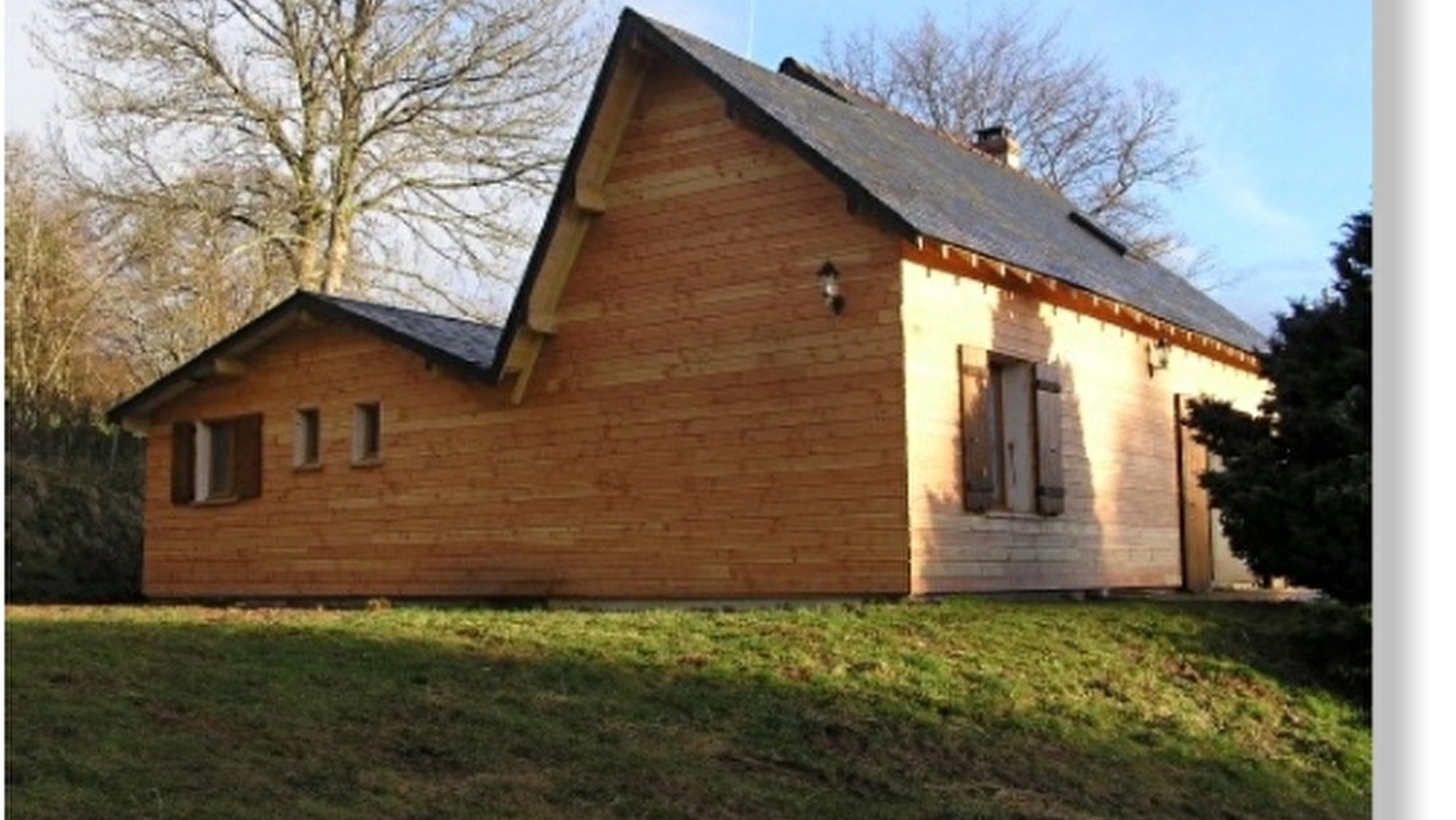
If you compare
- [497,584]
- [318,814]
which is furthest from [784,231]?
[318,814]

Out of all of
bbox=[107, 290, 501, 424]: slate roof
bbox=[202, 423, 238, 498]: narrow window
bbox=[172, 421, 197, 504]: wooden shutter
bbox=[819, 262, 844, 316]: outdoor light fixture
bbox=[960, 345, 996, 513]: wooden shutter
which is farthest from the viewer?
bbox=[172, 421, 197, 504]: wooden shutter

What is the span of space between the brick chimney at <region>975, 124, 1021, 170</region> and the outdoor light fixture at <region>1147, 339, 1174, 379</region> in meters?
6.27

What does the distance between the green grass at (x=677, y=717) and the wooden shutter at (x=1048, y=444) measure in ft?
7.08

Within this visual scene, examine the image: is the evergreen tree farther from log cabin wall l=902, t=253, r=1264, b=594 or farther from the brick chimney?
the brick chimney

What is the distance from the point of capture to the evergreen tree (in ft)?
37.3

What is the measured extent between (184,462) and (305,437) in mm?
2172

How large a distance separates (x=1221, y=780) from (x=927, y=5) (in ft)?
88.8

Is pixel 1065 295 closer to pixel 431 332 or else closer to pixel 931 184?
pixel 931 184

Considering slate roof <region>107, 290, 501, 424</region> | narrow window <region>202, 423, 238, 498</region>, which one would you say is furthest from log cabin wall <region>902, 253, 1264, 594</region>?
narrow window <region>202, 423, 238, 498</region>

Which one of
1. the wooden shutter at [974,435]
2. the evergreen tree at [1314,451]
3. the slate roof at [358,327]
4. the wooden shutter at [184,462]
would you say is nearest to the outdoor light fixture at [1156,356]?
the evergreen tree at [1314,451]

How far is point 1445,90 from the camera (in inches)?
102

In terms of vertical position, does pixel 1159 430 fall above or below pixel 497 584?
above

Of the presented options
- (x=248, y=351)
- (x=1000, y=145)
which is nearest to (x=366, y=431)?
(x=248, y=351)

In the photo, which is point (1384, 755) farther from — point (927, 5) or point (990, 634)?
point (927, 5)
